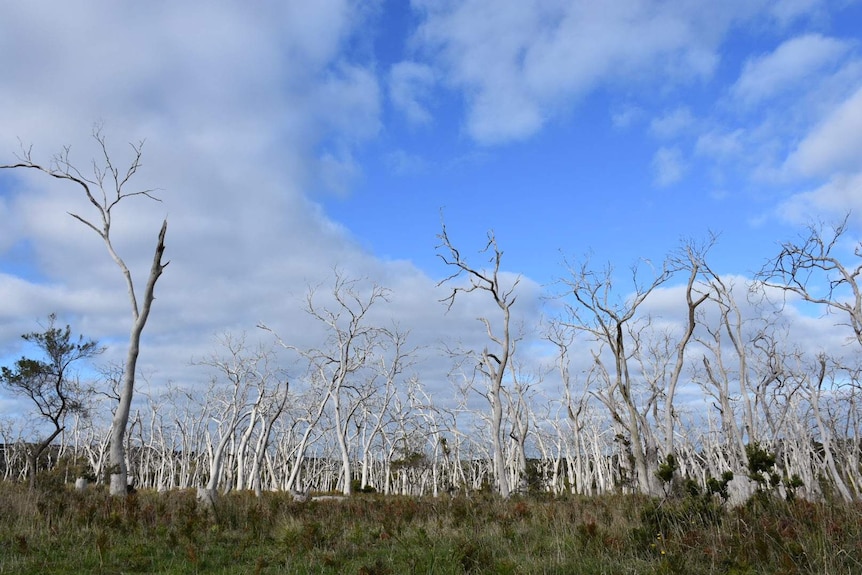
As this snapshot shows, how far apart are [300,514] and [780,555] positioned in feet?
28.7

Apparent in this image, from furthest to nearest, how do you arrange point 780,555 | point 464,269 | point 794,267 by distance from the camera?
1. point 464,269
2. point 794,267
3. point 780,555

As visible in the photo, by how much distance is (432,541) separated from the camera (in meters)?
8.16

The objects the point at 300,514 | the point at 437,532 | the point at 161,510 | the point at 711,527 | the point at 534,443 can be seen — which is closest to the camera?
the point at 711,527

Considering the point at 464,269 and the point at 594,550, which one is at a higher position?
the point at 464,269

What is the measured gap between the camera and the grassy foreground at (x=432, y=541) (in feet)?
19.7

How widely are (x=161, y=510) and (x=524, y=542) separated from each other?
263 inches

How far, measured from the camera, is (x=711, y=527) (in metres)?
6.92

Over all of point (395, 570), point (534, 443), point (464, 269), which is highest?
point (464, 269)

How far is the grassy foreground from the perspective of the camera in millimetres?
6012

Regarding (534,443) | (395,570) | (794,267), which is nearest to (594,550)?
(395,570)

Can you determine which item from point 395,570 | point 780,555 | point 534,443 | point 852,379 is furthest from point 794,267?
point 534,443

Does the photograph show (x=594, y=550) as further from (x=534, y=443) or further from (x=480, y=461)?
(x=480, y=461)

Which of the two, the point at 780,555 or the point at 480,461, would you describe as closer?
the point at 780,555

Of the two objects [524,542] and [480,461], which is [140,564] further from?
[480,461]
